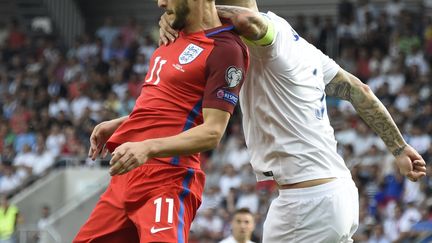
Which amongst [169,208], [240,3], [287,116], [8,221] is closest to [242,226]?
[287,116]

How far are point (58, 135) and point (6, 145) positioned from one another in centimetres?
133

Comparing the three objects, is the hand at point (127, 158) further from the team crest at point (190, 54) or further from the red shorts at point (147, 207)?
the team crest at point (190, 54)

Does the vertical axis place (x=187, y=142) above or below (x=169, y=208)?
above

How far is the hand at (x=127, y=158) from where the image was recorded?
5012 mm

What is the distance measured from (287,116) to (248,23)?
661 mm

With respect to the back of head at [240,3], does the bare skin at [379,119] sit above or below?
below

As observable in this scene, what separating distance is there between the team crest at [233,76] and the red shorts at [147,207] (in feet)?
1.87

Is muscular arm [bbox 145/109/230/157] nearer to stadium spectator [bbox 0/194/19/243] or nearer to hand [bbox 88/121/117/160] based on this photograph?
hand [bbox 88/121/117/160]

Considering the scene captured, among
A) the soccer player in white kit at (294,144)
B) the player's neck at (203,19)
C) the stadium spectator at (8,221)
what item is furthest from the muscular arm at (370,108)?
the stadium spectator at (8,221)

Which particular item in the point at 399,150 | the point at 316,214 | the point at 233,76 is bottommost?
the point at 316,214

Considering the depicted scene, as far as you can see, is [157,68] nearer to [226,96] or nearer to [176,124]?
[176,124]

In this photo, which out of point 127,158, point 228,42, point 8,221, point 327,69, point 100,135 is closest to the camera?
point 127,158

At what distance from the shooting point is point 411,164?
646 centimetres

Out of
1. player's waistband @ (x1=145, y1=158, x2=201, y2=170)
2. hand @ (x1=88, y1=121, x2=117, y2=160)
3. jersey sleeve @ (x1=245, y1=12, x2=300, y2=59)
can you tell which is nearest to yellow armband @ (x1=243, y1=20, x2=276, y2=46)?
jersey sleeve @ (x1=245, y1=12, x2=300, y2=59)
